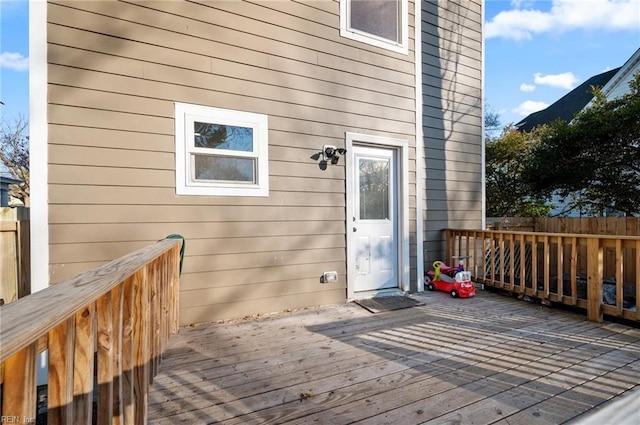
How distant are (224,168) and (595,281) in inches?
152

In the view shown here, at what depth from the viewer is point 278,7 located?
3.40 metres

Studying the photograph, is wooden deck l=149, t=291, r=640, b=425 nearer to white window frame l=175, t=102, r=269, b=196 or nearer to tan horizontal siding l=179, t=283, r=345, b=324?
tan horizontal siding l=179, t=283, r=345, b=324

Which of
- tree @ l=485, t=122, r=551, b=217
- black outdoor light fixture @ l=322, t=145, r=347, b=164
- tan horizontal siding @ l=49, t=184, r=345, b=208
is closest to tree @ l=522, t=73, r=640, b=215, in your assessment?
tree @ l=485, t=122, r=551, b=217

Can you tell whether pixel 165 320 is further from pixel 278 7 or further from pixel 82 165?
pixel 278 7

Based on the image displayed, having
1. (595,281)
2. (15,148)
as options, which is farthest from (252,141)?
(15,148)

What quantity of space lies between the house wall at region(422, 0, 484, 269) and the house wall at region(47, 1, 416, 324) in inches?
30.2

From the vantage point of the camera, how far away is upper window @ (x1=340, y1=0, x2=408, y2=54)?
3833 mm

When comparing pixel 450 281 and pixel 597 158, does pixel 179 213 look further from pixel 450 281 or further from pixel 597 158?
pixel 597 158

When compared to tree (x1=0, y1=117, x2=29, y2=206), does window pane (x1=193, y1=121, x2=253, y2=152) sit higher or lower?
lower

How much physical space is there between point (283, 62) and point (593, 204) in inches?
300

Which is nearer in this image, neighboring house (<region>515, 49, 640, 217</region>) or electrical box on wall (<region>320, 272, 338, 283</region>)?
electrical box on wall (<region>320, 272, 338, 283</region>)

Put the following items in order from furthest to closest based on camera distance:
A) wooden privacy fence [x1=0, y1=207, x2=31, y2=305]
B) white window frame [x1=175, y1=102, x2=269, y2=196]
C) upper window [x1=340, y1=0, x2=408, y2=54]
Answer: upper window [x1=340, y1=0, x2=408, y2=54], white window frame [x1=175, y1=102, x2=269, y2=196], wooden privacy fence [x1=0, y1=207, x2=31, y2=305]

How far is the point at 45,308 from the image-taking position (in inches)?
25.0

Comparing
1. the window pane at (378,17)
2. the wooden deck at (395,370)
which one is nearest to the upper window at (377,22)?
the window pane at (378,17)
